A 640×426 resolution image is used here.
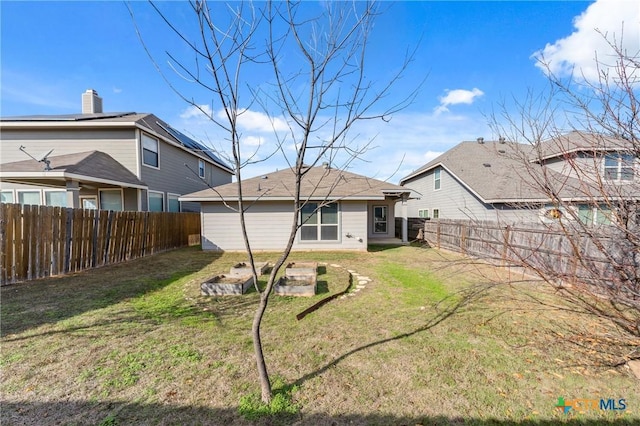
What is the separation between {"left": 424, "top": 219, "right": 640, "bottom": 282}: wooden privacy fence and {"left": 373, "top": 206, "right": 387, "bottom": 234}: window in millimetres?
2265

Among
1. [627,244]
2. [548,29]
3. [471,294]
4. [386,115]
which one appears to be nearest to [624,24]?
[627,244]

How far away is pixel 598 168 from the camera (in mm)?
2537

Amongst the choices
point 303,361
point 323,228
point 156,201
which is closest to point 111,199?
point 156,201

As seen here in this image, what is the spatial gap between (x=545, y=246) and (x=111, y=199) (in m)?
15.6

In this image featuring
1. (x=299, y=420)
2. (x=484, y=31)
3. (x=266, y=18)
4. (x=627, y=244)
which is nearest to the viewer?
(x=299, y=420)

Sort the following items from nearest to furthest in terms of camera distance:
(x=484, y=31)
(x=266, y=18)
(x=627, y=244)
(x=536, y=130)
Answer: (x=266, y=18)
(x=627, y=244)
(x=536, y=130)
(x=484, y=31)

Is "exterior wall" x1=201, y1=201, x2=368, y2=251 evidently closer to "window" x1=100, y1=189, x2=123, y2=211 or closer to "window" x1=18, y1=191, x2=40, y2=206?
"window" x1=100, y1=189, x2=123, y2=211

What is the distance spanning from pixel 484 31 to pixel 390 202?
9384 mm

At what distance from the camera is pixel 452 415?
2.31 meters

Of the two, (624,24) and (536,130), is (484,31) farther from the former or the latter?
(536,130)

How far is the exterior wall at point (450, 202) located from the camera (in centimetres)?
1311

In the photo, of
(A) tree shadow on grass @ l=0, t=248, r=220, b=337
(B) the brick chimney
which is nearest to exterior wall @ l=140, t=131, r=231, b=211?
(B) the brick chimney

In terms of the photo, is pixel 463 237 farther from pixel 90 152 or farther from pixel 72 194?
pixel 90 152

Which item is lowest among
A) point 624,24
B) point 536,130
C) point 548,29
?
point 536,130
